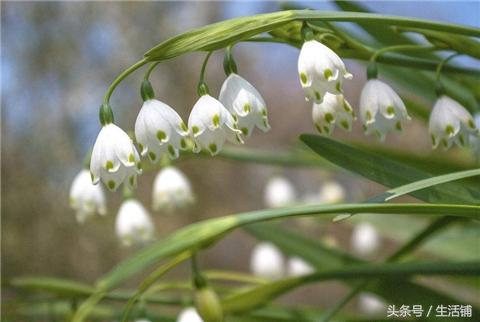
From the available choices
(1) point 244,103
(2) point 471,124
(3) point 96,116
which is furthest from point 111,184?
(3) point 96,116

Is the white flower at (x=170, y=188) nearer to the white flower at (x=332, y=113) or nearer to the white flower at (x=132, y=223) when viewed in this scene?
the white flower at (x=132, y=223)

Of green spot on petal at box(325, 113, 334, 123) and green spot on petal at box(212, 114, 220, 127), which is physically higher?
green spot on petal at box(325, 113, 334, 123)

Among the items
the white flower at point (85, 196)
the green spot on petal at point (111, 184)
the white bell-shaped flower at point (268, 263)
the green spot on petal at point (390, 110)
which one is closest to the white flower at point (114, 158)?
the green spot on petal at point (111, 184)

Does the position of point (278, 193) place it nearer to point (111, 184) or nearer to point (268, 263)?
point (268, 263)

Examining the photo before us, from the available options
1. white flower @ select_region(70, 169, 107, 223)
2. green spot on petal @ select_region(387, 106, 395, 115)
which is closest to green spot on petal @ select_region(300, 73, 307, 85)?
green spot on petal @ select_region(387, 106, 395, 115)

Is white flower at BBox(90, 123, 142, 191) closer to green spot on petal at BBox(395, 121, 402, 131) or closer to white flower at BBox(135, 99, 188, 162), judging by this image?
white flower at BBox(135, 99, 188, 162)

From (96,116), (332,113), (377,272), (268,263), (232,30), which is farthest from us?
(96,116)
